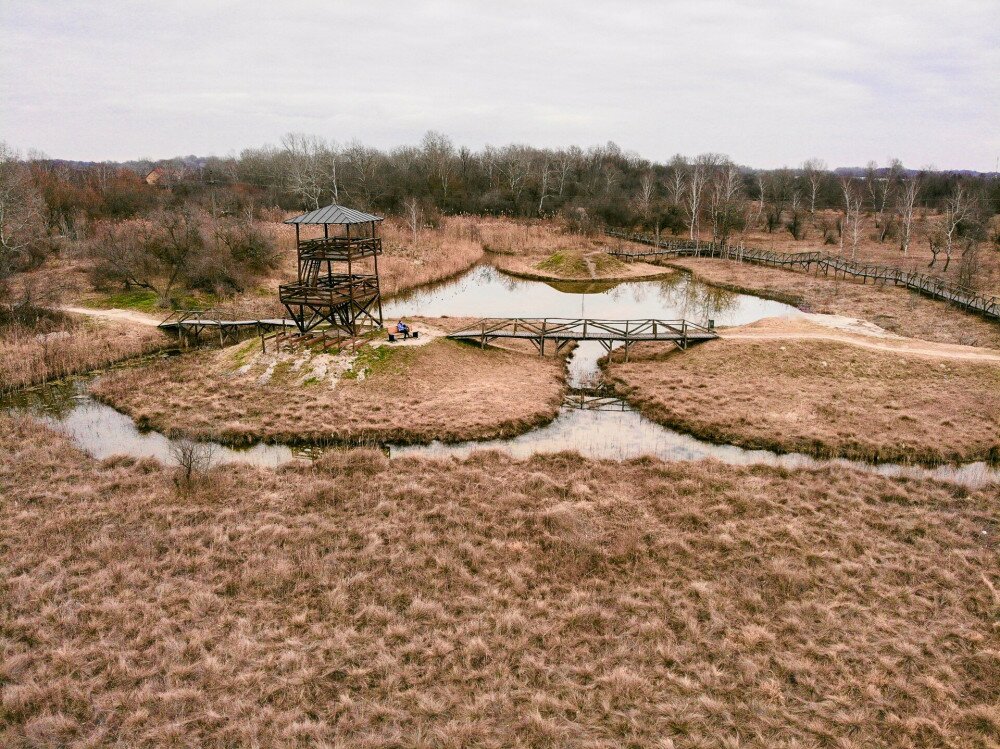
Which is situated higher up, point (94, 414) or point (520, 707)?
point (94, 414)

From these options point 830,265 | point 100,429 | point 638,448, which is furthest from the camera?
point 830,265

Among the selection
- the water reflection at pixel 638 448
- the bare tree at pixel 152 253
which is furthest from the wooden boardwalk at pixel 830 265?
the bare tree at pixel 152 253

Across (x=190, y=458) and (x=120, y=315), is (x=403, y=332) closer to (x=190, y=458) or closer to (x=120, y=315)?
(x=190, y=458)

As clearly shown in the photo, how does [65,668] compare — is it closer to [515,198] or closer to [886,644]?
[886,644]

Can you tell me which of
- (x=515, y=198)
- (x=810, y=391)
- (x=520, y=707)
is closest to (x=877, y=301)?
(x=810, y=391)

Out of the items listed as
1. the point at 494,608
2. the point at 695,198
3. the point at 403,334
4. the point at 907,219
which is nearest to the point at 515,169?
the point at 695,198

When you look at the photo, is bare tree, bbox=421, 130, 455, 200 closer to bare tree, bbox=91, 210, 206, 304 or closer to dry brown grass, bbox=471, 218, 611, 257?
dry brown grass, bbox=471, 218, 611, 257
